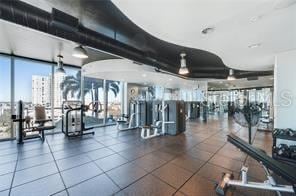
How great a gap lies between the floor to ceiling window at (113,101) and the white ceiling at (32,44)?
2.77 meters

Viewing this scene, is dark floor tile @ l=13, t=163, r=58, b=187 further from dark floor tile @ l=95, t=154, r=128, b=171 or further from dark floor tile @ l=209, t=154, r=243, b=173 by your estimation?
dark floor tile @ l=209, t=154, r=243, b=173

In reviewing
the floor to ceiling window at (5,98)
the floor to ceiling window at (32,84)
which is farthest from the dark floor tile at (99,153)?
the floor to ceiling window at (5,98)

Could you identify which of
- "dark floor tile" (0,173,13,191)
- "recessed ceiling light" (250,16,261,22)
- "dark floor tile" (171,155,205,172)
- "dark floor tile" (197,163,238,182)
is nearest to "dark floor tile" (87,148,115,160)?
"dark floor tile" (0,173,13,191)

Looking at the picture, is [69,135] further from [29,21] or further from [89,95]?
[29,21]

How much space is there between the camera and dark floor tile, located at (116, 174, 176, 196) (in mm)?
2080

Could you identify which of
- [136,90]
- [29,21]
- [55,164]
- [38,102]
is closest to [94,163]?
[55,164]

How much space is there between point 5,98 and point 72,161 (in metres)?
3.88

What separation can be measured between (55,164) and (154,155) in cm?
208

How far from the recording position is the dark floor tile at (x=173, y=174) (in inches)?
92.7

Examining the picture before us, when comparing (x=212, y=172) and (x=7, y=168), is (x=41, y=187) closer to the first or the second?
(x=7, y=168)

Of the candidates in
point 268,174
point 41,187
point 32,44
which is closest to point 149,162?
point 41,187

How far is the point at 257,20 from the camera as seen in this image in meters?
2.09

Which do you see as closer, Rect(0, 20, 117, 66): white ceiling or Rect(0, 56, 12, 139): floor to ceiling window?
Rect(0, 20, 117, 66): white ceiling

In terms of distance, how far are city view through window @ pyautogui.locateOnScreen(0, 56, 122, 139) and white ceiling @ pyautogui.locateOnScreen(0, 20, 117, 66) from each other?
1.87ft
